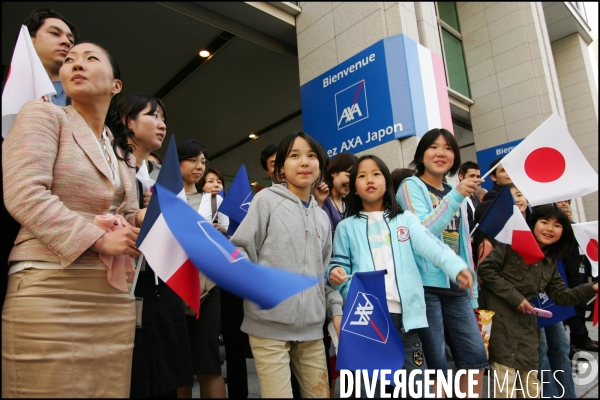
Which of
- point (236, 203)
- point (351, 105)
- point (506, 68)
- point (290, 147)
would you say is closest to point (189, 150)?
point (236, 203)

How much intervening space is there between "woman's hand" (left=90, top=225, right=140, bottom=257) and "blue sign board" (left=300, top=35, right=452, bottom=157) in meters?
3.75

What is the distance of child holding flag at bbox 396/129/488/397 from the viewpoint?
90.5 inches

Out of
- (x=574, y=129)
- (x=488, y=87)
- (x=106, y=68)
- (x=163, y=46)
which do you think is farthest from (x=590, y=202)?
(x=106, y=68)

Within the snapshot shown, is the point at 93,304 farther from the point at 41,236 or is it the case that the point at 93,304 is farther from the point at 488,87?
the point at 488,87

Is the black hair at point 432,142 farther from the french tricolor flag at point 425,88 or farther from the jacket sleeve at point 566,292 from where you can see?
the french tricolor flag at point 425,88

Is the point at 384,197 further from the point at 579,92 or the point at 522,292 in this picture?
the point at 579,92

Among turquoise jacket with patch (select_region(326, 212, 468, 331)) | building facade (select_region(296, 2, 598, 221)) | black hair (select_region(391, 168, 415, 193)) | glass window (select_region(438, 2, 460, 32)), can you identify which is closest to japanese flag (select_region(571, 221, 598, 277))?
black hair (select_region(391, 168, 415, 193))

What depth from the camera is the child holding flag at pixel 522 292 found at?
9.02 feet

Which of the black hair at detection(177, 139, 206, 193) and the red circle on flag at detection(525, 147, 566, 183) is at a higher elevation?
the black hair at detection(177, 139, 206, 193)

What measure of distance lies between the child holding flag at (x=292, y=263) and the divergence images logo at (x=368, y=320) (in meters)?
0.10

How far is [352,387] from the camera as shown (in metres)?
2.09

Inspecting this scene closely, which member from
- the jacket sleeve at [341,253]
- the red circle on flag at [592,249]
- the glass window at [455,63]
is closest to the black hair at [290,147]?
the jacket sleeve at [341,253]

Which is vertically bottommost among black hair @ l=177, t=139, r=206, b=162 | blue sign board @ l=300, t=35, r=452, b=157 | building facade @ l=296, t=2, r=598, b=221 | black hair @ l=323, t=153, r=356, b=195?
black hair @ l=323, t=153, r=356, b=195

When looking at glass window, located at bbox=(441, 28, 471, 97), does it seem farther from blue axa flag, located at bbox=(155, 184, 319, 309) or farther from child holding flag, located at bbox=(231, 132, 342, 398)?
blue axa flag, located at bbox=(155, 184, 319, 309)
